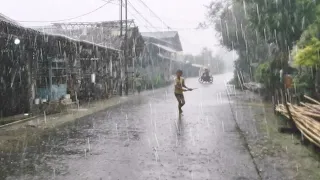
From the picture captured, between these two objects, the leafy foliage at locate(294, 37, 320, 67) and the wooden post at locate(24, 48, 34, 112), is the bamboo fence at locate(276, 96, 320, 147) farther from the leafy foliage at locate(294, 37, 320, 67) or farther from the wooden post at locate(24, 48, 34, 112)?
the wooden post at locate(24, 48, 34, 112)

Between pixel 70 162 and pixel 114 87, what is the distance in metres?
16.8

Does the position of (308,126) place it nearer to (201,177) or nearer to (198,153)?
(198,153)

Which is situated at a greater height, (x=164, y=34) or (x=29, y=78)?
(x=164, y=34)

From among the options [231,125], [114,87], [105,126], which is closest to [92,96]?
[114,87]

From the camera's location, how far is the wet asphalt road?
17.2ft

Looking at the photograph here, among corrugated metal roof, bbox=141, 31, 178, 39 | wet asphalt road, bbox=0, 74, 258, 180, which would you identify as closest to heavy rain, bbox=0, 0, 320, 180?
wet asphalt road, bbox=0, 74, 258, 180

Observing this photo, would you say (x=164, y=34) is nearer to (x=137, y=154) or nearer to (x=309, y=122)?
(x=309, y=122)

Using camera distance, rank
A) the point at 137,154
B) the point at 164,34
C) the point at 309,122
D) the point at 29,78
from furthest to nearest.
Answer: the point at 164,34
the point at 29,78
the point at 309,122
the point at 137,154

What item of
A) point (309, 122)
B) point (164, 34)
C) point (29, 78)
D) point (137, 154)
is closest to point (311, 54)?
point (309, 122)

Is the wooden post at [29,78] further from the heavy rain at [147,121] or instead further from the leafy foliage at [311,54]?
the leafy foliage at [311,54]

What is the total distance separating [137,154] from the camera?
21.3ft

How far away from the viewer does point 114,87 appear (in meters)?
22.6

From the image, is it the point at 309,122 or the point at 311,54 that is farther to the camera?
the point at 311,54

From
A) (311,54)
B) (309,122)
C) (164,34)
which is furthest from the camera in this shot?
(164,34)
